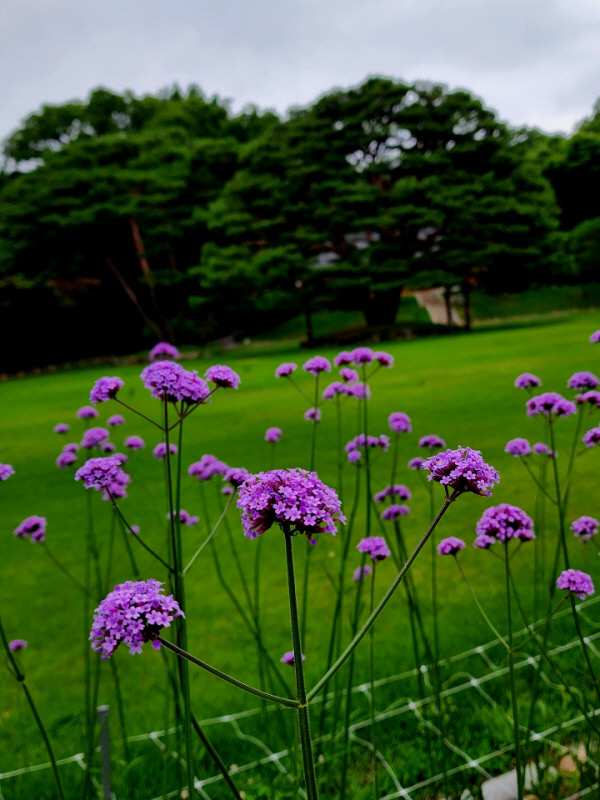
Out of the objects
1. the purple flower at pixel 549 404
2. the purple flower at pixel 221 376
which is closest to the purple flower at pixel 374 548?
the purple flower at pixel 221 376

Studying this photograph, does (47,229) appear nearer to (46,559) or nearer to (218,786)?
(46,559)


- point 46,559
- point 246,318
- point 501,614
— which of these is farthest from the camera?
point 246,318

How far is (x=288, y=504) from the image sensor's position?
69 cm

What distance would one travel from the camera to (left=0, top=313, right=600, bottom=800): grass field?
2.42m

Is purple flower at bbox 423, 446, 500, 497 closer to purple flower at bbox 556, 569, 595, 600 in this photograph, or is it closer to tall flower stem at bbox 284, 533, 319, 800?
tall flower stem at bbox 284, 533, 319, 800

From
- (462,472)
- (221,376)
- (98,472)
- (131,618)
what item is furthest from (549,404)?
(131,618)

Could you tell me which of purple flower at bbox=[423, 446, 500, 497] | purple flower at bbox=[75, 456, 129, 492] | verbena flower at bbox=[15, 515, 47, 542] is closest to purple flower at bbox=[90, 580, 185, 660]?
purple flower at bbox=[423, 446, 500, 497]

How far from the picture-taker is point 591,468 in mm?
4605

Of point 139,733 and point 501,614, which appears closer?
point 139,733

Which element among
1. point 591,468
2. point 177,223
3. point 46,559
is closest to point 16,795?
point 46,559

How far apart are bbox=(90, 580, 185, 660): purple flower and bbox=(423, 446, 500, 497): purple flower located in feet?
1.15

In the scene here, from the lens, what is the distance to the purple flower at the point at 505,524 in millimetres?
1289

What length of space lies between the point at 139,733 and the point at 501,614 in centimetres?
167

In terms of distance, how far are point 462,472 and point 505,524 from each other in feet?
2.16
